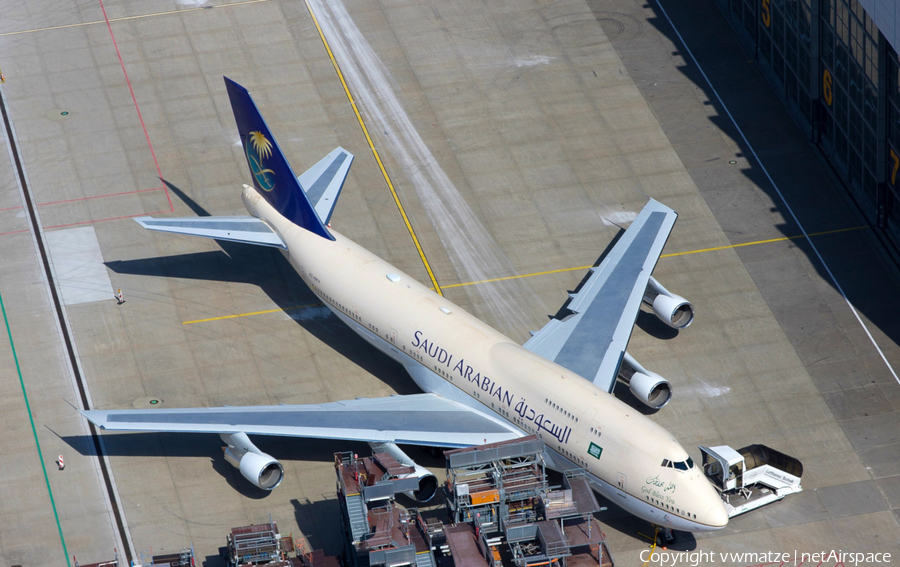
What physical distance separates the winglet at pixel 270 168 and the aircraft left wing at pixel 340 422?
10.2 metres

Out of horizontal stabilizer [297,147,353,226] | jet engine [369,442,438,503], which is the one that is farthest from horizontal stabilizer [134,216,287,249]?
jet engine [369,442,438,503]

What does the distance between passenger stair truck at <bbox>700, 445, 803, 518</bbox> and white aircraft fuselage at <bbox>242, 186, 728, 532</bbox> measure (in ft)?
13.2

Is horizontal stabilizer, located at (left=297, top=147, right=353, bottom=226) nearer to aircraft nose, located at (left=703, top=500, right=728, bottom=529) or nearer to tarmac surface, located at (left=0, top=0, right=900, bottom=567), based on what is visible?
tarmac surface, located at (left=0, top=0, right=900, bottom=567)

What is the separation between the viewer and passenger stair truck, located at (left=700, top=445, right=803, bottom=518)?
169 ft

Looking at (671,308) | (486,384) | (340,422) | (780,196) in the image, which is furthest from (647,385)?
(780,196)

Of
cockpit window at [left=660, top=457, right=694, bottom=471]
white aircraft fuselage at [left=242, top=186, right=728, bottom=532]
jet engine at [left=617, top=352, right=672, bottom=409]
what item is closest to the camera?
cockpit window at [left=660, top=457, right=694, bottom=471]

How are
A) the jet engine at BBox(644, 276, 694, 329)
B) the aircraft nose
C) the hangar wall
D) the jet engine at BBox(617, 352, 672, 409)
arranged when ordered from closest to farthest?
the aircraft nose → the jet engine at BBox(617, 352, 672, 409) → the jet engine at BBox(644, 276, 694, 329) → the hangar wall

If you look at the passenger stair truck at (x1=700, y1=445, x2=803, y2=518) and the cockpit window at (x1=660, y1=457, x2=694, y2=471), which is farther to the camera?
the passenger stair truck at (x1=700, y1=445, x2=803, y2=518)

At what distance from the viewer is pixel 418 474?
1973 inches

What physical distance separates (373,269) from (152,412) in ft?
41.4

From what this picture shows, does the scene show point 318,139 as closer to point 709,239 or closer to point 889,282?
point 709,239

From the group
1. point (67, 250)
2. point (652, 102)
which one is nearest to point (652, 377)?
point (652, 102)

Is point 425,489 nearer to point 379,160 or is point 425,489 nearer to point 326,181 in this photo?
point 326,181

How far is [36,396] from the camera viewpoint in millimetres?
58500
